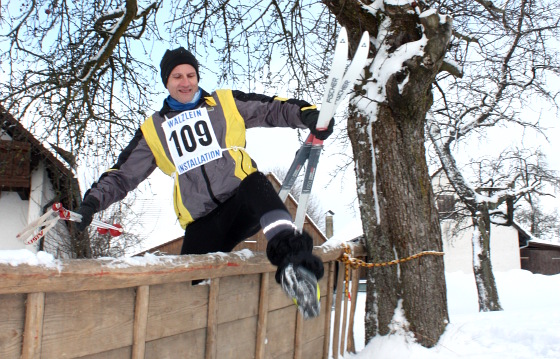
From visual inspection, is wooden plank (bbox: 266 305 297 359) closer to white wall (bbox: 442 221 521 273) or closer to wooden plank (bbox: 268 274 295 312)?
wooden plank (bbox: 268 274 295 312)

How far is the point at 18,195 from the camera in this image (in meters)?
14.1

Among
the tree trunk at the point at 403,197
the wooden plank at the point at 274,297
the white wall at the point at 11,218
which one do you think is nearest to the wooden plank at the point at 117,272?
the wooden plank at the point at 274,297

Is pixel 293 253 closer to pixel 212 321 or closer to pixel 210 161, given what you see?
pixel 212 321

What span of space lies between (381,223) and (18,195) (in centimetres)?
1355

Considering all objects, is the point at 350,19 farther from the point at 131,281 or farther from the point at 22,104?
the point at 22,104

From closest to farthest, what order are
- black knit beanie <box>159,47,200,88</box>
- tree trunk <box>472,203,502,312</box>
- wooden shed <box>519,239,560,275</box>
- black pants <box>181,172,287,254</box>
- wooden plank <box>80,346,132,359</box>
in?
wooden plank <box>80,346,132,359</box>, black pants <box>181,172,287,254</box>, black knit beanie <box>159,47,200,88</box>, tree trunk <box>472,203,502,312</box>, wooden shed <box>519,239,560,275</box>

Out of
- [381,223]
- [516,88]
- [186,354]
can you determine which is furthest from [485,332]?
[516,88]

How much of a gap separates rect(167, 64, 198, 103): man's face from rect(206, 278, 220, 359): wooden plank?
106 cm

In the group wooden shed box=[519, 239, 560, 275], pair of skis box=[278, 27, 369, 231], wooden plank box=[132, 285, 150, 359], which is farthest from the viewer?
wooden shed box=[519, 239, 560, 275]

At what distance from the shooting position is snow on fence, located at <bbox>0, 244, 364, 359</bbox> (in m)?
1.50

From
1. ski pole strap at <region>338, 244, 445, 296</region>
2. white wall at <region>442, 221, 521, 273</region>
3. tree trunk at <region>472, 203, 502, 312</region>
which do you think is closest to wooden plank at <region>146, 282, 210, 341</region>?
ski pole strap at <region>338, 244, 445, 296</region>

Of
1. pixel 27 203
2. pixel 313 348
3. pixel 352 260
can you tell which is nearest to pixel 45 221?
pixel 313 348

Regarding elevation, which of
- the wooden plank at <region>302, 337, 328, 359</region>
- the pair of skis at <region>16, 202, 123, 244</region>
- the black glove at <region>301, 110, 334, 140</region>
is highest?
the black glove at <region>301, 110, 334, 140</region>

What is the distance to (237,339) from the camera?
2.40 meters
